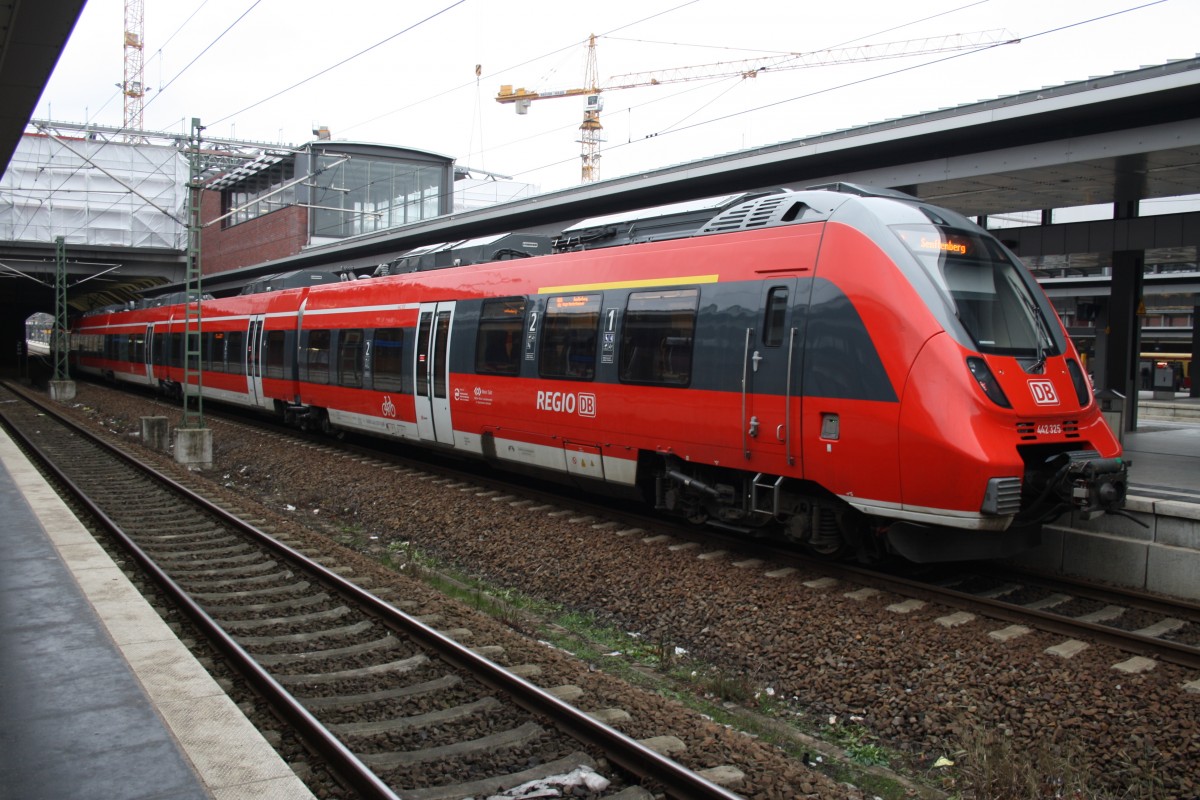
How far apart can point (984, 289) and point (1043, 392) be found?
997 mm

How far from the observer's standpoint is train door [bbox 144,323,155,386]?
1201 inches

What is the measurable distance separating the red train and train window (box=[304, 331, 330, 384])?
5.79 meters

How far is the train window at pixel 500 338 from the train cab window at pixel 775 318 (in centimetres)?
421

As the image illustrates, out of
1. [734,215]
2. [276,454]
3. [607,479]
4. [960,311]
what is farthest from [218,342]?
[960,311]

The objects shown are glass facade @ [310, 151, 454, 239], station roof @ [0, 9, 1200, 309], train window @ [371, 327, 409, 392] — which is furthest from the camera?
glass facade @ [310, 151, 454, 239]

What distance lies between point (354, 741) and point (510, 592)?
12.8 ft

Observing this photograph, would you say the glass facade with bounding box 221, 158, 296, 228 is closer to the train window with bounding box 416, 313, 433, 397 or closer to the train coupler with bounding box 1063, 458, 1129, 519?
the train window with bounding box 416, 313, 433, 397

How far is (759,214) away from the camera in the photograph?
8.88 meters

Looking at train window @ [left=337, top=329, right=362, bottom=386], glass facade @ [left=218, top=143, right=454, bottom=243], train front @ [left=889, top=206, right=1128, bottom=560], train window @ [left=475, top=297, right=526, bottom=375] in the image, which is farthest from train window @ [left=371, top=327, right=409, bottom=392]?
glass facade @ [left=218, top=143, right=454, bottom=243]

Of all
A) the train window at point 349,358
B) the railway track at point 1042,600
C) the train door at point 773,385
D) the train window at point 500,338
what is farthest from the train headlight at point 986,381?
the train window at point 349,358

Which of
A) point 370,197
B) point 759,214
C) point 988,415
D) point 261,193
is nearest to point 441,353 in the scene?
point 759,214

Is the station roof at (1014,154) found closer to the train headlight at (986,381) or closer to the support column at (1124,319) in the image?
the support column at (1124,319)

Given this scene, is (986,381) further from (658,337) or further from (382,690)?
(382,690)

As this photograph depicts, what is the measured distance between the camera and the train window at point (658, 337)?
9.12 m
